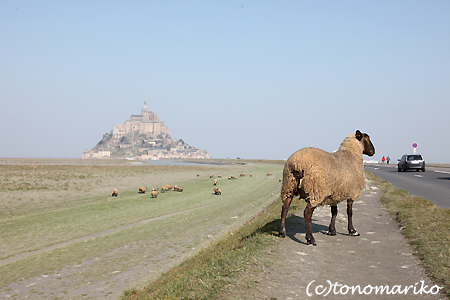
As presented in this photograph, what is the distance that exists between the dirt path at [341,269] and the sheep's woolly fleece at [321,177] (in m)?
1.24

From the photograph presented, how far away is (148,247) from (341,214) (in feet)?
26.3

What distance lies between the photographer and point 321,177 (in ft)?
27.9

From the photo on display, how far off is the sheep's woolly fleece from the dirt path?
4.07 ft

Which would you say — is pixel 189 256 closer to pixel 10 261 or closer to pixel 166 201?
pixel 10 261

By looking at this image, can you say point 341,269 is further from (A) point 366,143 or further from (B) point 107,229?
(B) point 107,229

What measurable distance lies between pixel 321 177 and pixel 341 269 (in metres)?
2.37

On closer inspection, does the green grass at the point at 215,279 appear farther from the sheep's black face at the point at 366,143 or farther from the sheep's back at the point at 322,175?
the sheep's black face at the point at 366,143

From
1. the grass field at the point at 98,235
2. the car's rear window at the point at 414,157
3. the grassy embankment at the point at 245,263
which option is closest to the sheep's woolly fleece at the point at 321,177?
the grassy embankment at the point at 245,263

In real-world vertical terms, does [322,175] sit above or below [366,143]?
below

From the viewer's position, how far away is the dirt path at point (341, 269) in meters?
5.75

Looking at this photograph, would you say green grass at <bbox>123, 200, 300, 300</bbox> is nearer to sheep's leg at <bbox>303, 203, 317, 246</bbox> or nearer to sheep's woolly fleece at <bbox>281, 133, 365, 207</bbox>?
sheep's leg at <bbox>303, 203, 317, 246</bbox>

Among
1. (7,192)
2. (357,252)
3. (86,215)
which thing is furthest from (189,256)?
(7,192)

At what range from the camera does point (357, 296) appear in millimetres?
5723

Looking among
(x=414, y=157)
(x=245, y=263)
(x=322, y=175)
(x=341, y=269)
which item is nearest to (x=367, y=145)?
(x=322, y=175)
